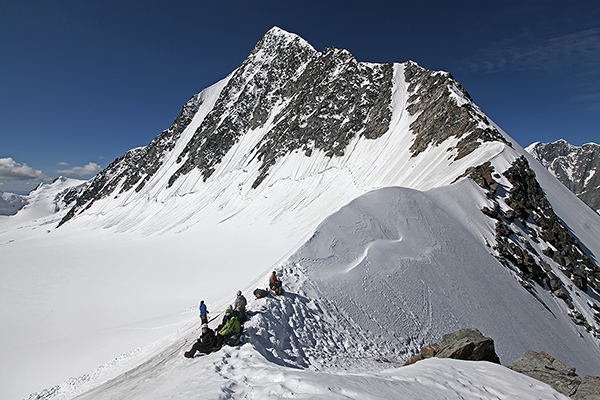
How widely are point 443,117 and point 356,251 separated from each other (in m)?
23.8

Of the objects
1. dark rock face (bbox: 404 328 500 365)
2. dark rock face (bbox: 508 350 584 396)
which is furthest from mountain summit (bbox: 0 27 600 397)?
dark rock face (bbox: 508 350 584 396)

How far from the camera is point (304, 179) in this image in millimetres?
43281

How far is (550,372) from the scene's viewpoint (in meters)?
6.37

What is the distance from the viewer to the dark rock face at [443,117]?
25.5 m

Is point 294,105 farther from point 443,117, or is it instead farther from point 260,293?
point 260,293

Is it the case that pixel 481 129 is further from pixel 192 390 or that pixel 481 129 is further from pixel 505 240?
pixel 192 390

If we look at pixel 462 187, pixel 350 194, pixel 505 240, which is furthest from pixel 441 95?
pixel 505 240

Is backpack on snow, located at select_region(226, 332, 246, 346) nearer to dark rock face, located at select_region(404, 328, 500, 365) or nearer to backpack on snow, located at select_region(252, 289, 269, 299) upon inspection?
backpack on snow, located at select_region(252, 289, 269, 299)

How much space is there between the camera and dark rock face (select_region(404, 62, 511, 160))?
25.5 m

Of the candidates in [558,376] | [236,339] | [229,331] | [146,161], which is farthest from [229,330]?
[146,161]

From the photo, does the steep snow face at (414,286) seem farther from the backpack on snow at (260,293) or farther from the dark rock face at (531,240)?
the backpack on snow at (260,293)

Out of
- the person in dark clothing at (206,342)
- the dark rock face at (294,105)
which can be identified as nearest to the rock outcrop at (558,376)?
the person in dark clothing at (206,342)

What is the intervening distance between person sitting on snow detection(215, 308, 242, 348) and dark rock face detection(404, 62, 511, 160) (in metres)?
23.3

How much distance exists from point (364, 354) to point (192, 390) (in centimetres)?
523
